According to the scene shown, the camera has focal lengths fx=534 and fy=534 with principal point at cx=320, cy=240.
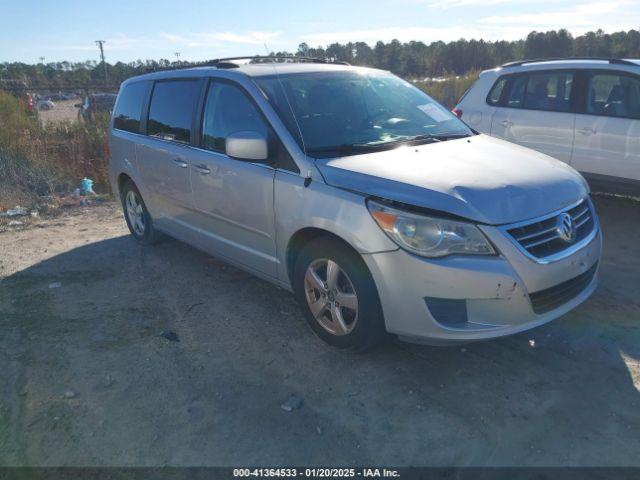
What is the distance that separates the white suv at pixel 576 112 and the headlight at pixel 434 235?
12.7ft

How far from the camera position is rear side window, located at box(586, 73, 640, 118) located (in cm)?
577

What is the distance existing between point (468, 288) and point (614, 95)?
14.2 feet

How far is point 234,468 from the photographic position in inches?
103

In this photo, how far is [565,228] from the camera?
317 cm

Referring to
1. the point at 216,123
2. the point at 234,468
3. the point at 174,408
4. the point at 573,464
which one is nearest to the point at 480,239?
the point at 573,464

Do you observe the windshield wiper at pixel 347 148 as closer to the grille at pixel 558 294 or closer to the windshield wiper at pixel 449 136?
the windshield wiper at pixel 449 136

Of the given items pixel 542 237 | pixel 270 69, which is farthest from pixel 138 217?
pixel 542 237

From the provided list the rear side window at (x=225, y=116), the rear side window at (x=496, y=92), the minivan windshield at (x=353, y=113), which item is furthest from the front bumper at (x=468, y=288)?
the rear side window at (x=496, y=92)

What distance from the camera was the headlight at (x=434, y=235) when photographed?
2893 millimetres

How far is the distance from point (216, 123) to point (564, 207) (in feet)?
8.61

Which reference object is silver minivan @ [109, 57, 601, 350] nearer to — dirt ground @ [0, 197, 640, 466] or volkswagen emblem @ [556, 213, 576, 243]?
volkswagen emblem @ [556, 213, 576, 243]

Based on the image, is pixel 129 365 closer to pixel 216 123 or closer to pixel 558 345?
pixel 216 123

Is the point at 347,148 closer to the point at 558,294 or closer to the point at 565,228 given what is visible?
the point at 565,228

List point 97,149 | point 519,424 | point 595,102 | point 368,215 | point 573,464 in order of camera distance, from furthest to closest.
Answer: point 97,149, point 595,102, point 368,215, point 519,424, point 573,464
